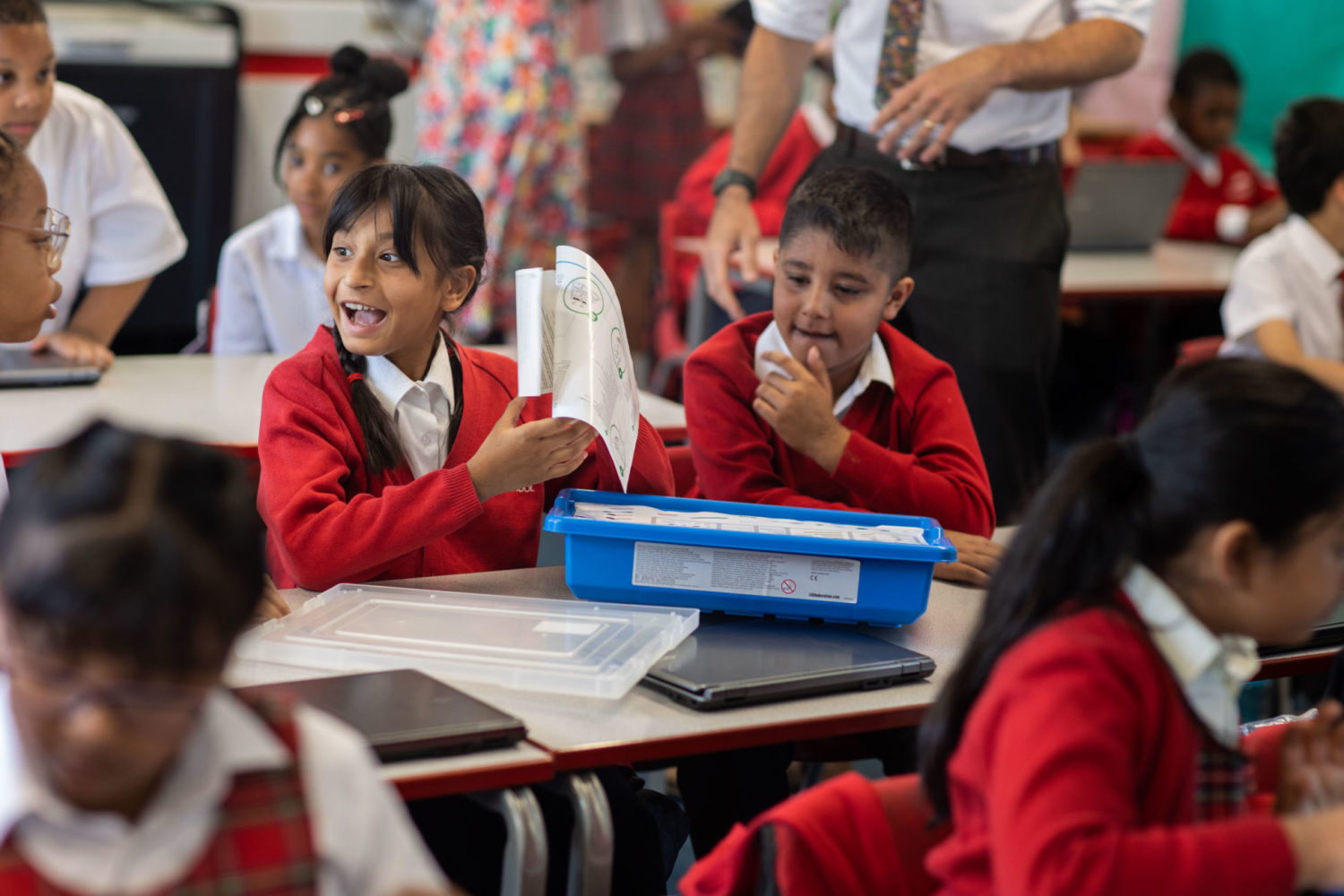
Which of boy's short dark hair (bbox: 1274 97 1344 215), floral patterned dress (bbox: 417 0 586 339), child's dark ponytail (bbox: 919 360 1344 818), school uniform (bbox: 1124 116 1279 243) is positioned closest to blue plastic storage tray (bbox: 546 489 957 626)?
child's dark ponytail (bbox: 919 360 1344 818)

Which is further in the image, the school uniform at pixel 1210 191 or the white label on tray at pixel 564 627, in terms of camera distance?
the school uniform at pixel 1210 191

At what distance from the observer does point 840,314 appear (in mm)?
1897

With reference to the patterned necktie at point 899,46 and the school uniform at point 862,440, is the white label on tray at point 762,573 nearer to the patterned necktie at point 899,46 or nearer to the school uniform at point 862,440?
the school uniform at point 862,440

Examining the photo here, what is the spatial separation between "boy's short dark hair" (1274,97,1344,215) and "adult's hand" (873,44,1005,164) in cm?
137

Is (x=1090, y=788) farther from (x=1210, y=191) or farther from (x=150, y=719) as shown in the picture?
(x=1210, y=191)

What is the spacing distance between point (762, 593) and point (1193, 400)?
536 millimetres

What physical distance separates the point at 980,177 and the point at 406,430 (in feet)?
Result: 3.64

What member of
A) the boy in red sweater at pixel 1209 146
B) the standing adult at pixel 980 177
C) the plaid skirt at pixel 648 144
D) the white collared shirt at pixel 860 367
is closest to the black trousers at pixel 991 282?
the standing adult at pixel 980 177

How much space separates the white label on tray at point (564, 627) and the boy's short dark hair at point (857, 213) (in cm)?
74

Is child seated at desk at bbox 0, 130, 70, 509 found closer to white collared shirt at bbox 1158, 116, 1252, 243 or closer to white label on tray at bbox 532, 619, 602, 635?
white label on tray at bbox 532, 619, 602, 635

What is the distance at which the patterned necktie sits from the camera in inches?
89.5

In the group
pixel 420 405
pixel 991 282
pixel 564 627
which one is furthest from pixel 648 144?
pixel 564 627

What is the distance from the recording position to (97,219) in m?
2.69

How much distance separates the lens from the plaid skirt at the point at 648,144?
17.8 feet
